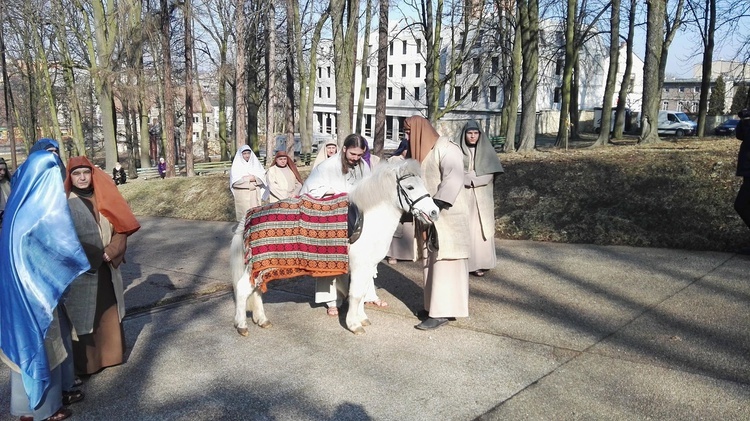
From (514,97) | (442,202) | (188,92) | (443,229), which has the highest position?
(188,92)

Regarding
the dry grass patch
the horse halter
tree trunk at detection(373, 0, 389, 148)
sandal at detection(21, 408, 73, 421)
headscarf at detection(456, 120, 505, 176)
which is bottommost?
sandal at detection(21, 408, 73, 421)

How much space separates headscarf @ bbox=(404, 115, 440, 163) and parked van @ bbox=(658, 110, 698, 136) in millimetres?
33326

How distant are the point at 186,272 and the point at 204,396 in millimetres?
4811

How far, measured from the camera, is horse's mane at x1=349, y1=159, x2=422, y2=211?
537 cm

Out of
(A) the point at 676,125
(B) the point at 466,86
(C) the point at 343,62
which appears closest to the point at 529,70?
(C) the point at 343,62

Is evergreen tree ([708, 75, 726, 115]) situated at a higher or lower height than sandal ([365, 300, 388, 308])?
higher

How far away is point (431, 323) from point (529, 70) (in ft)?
44.3

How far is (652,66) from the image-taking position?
15.8 metres

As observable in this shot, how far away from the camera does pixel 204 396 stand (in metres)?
4.56

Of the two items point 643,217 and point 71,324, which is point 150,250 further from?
point 643,217

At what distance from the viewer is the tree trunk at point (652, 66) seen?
50.4 feet

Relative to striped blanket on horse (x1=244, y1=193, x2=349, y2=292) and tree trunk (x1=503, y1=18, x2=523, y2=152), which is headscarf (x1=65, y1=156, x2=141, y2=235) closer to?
striped blanket on horse (x1=244, y1=193, x2=349, y2=292)

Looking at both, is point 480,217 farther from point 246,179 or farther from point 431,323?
point 246,179

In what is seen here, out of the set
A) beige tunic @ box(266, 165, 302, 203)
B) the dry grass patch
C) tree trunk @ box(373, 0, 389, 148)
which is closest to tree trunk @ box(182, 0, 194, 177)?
tree trunk @ box(373, 0, 389, 148)
